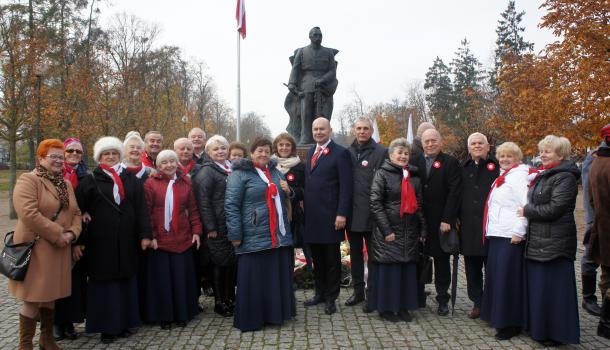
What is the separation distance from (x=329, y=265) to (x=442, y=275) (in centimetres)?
122

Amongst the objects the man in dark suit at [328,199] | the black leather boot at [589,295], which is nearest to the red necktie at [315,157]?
the man in dark suit at [328,199]

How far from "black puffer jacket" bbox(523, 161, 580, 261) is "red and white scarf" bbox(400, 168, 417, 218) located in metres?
1.00

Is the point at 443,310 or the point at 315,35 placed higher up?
the point at 315,35

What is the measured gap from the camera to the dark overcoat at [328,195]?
5086mm

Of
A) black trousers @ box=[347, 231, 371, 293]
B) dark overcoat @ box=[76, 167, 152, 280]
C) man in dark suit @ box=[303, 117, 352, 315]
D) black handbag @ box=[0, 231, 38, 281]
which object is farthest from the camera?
black trousers @ box=[347, 231, 371, 293]

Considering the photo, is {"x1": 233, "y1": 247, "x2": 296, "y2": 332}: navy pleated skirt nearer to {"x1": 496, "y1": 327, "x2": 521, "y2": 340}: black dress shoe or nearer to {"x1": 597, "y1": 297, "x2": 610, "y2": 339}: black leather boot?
{"x1": 496, "y1": 327, "x2": 521, "y2": 340}: black dress shoe

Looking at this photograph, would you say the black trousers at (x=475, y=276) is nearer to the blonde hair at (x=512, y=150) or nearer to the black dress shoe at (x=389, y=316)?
the black dress shoe at (x=389, y=316)

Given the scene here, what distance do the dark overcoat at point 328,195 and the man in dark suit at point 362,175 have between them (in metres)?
0.10

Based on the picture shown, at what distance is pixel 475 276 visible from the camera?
4.99m

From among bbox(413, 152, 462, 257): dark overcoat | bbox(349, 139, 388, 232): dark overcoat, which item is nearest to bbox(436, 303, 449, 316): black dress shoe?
bbox(413, 152, 462, 257): dark overcoat

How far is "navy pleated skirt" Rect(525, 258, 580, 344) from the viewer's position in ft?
13.2

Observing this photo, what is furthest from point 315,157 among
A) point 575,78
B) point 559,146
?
point 575,78

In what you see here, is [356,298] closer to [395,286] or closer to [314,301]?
[314,301]

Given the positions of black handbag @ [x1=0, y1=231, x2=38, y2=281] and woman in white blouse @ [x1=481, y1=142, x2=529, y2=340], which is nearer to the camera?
black handbag @ [x1=0, y1=231, x2=38, y2=281]
